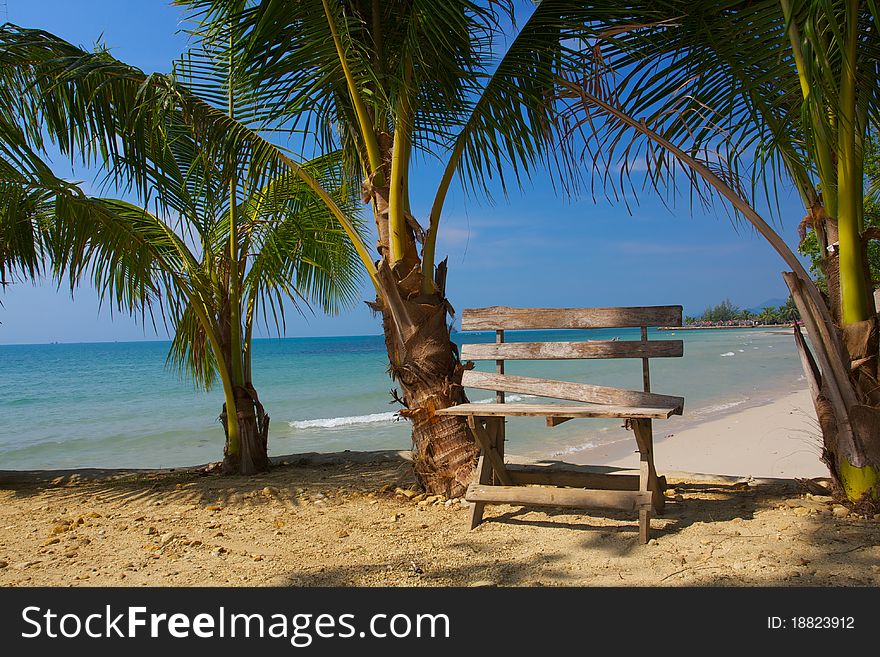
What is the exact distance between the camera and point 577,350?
13.0 ft

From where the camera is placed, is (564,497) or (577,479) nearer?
(564,497)

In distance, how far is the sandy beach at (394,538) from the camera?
9.27 feet

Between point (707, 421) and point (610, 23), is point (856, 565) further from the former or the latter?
point (707, 421)

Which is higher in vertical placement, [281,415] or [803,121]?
[803,121]

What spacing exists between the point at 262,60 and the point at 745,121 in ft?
10.4

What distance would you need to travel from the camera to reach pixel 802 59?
314 centimetres

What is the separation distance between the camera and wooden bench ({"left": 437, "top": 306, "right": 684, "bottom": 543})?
3361mm

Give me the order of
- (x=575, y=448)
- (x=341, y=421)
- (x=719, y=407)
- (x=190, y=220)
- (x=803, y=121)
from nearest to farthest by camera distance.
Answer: (x=803, y=121) → (x=190, y=220) → (x=575, y=448) → (x=719, y=407) → (x=341, y=421)

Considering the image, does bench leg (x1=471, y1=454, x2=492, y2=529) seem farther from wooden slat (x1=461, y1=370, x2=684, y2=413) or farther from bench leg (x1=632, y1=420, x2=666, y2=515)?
bench leg (x1=632, y1=420, x2=666, y2=515)

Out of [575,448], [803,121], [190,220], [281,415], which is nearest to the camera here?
[803,121]

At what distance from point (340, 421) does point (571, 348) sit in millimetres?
9968

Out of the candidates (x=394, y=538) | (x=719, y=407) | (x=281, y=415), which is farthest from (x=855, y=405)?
(x=281, y=415)

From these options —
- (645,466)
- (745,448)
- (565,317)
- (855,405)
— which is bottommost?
(745,448)

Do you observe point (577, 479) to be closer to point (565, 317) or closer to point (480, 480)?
point (480, 480)
